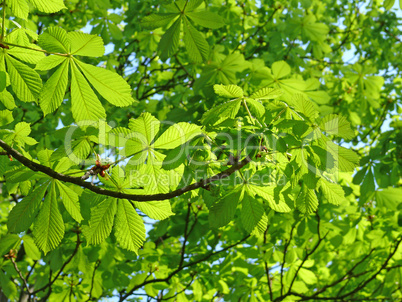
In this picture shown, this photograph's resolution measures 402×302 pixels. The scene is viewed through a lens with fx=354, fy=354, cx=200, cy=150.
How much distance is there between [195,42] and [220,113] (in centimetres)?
51

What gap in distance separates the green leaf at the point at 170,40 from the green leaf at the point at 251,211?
0.78 metres

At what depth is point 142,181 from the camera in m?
1.36

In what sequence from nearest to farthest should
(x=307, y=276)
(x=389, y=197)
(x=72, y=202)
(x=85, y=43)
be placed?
(x=85, y=43) < (x=72, y=202) < (x=389, y=197) < (x=307, y=276)

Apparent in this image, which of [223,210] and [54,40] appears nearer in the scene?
[54,40]

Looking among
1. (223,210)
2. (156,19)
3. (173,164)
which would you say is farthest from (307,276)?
(156,19)

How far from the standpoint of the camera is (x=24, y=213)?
1279 millimetres

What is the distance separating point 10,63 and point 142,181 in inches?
26.7

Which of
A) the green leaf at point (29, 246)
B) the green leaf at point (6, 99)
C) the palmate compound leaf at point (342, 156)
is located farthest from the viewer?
the green leaf at point (29, 246)

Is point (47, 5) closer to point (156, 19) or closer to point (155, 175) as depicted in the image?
point (156, 19)

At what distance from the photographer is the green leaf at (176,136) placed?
47.3 inches

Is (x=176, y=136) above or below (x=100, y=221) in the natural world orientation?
above

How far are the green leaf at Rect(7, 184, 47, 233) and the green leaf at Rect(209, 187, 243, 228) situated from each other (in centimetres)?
63

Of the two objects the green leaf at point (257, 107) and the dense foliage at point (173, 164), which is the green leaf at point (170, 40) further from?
the green leaf at point (257, 107)

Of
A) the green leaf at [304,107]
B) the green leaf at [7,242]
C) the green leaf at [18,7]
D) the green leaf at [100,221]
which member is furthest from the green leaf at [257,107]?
the green leaf at [7,242]
